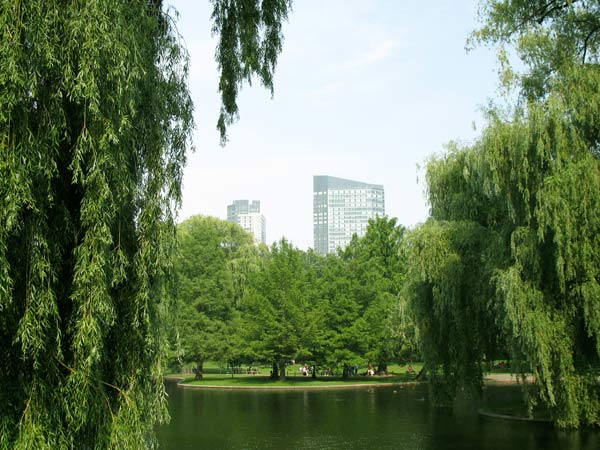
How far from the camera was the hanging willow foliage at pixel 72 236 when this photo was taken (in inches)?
239

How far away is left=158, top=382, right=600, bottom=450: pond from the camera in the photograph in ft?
55.9

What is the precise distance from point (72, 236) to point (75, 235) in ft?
0.36

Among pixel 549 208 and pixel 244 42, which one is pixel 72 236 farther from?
pixel 549 208

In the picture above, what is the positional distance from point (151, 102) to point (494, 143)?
12.2 m

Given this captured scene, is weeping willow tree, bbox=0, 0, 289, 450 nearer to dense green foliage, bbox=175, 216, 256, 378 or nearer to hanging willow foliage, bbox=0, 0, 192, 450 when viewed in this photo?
hanging willow foliage, bbox=0, 0, 192, 450

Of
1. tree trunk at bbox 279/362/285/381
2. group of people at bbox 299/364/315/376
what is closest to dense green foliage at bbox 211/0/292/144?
tree trunk at bbox 279/362/285/381

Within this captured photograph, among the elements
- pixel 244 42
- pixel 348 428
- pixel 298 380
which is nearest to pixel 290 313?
pixel 298 380

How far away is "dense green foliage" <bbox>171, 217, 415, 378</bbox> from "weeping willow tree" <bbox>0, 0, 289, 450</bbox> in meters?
28.6

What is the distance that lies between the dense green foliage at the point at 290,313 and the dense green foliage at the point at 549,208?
1774cm

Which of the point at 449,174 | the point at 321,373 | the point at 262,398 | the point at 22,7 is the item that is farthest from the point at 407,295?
the point at 321,373

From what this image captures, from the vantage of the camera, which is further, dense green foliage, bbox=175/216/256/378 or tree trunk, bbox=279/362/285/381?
dense green foliage, bbox=175/216/256/378

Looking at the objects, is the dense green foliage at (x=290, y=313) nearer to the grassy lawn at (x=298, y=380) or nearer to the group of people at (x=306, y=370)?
the grassy lawn at (x=298, y=380)

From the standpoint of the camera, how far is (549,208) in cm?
1617

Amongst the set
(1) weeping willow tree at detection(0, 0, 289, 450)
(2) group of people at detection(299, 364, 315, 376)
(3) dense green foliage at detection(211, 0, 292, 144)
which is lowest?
(2) group of people at detection(299, 364, 315, 376)
